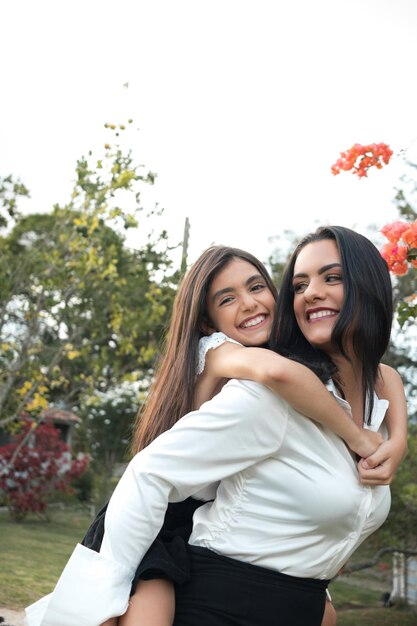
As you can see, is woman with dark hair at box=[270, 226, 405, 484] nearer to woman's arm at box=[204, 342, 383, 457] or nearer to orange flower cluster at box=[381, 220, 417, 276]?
woman's arm at box=[204, 342, 383, 457]

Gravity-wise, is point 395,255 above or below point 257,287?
above

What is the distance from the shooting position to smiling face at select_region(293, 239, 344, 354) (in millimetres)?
2301

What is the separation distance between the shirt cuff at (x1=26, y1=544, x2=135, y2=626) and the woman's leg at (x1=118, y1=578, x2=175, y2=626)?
26 mm

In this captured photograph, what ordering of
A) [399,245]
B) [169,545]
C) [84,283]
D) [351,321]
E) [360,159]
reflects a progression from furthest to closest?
[84,283], [360,159], [399,245], [351,321], [169,545]

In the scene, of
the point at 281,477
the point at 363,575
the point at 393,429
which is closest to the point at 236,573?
the point at 281,477

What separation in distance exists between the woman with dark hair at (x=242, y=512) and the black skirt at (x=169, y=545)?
1.3 inches

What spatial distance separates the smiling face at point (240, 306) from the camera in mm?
2674

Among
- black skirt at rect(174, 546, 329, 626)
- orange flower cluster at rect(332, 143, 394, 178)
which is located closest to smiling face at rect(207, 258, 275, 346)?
black skirt at rect(174, 546, 329, 626)

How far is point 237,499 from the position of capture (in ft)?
6.95

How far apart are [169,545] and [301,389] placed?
0.52 metres

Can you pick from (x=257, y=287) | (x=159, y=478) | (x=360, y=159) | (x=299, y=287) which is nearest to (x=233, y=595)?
(x=159, y=478)

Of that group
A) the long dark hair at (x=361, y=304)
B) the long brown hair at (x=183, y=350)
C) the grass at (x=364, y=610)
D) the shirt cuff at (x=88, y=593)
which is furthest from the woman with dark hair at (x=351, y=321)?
the grass at (x=364, y=610)

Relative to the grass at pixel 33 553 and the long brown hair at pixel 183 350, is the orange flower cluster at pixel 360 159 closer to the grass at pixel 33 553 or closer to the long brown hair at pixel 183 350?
the long brown hair at pixel 183 350

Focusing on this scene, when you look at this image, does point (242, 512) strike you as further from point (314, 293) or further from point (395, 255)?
point (395, 255)
